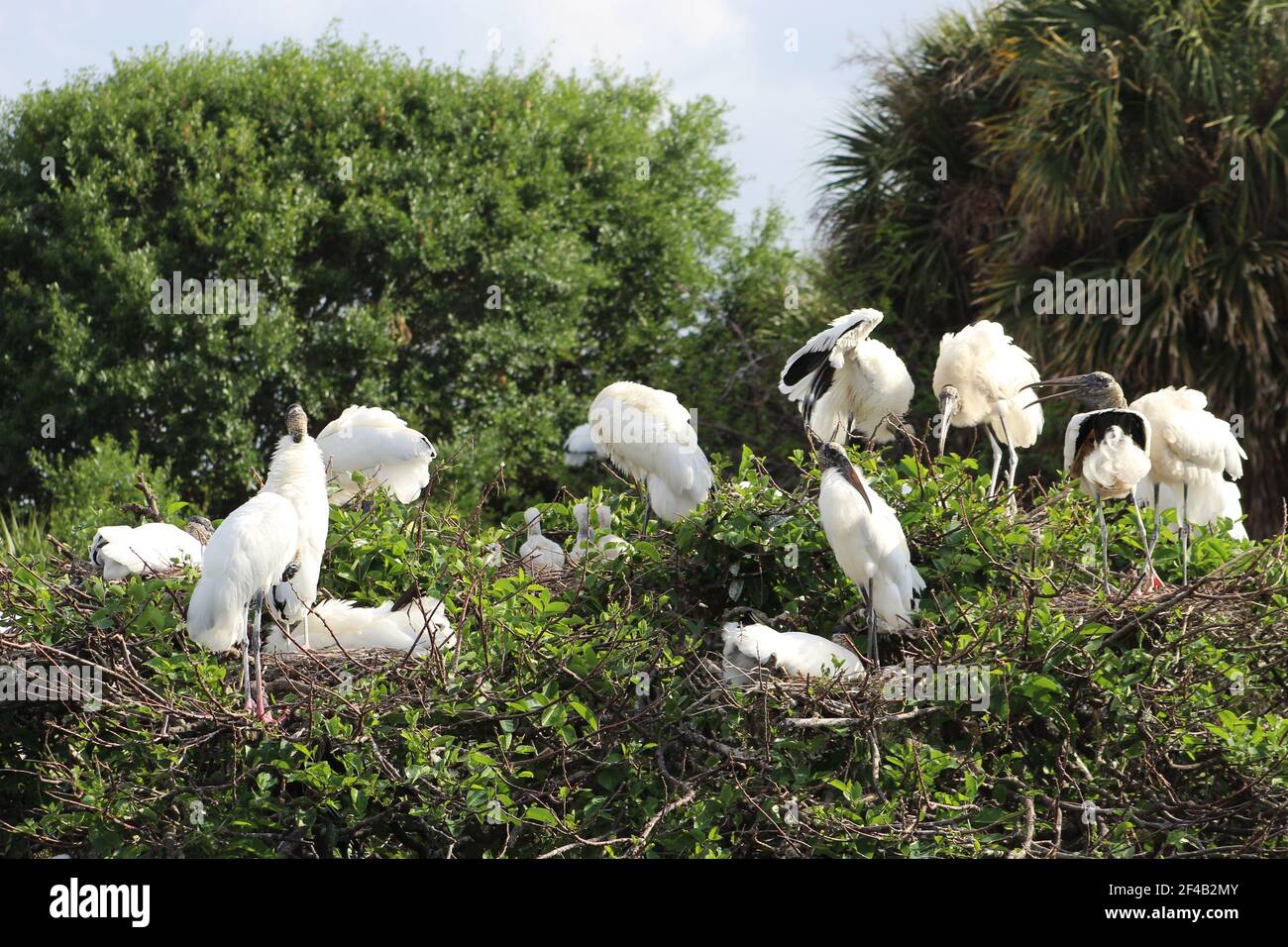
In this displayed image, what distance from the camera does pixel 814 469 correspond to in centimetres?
567

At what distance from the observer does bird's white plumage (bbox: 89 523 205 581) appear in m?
5.73

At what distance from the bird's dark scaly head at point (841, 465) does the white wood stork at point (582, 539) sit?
0.91 m

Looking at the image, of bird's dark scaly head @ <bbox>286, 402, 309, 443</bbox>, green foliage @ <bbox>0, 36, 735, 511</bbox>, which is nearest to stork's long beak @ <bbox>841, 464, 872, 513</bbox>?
bird's dark scaly head @ <bbox>286, 402, 309, 443</bbox>

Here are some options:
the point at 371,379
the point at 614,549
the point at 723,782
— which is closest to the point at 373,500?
the point at 614,549

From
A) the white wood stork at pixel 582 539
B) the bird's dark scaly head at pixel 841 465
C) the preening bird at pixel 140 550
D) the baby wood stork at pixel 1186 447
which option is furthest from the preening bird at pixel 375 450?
the baby wood stork at pixel 1186 447

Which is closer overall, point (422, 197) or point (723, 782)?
point (723, 782)

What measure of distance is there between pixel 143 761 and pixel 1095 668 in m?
3.00

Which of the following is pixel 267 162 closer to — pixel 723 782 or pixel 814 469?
pixel 814 469

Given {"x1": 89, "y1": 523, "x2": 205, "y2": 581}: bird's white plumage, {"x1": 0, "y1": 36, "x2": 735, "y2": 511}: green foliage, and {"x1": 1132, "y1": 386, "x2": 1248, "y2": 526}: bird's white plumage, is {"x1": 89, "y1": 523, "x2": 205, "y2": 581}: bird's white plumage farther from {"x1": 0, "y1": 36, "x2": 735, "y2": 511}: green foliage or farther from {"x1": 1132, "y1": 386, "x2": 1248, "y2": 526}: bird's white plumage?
{"x1": 0, "y1": 36, "x2": 735, "y2": 511}: green foliage

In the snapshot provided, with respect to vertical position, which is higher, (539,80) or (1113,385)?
(539,80)

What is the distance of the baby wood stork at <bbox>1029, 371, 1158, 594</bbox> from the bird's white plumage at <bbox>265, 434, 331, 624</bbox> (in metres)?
2.74

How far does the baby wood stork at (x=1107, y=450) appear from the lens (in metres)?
5.52

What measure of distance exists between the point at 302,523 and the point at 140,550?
1080 mm

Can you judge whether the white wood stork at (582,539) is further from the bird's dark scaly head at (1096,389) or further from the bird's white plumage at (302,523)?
the bird's dark scaly head at (1096,389)
